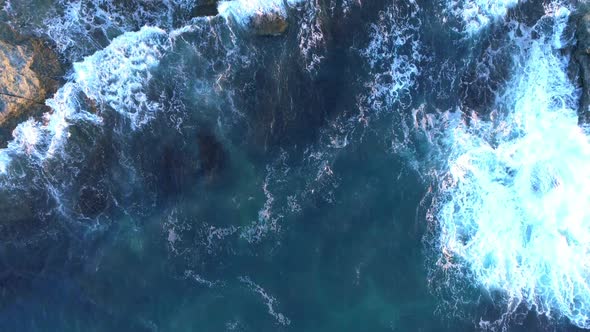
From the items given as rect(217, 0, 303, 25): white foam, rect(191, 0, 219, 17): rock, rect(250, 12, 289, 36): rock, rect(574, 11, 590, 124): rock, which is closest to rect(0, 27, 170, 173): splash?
rect(191, 0, 219, 17): rock

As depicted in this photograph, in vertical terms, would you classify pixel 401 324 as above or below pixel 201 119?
below

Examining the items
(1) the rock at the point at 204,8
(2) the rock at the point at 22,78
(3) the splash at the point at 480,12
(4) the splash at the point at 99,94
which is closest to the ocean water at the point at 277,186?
(4) the splash at the point at 99,94

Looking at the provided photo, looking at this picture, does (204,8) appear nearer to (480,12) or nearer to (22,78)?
(22,78)

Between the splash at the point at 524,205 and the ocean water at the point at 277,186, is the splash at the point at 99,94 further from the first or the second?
the splash at the point at 524,205

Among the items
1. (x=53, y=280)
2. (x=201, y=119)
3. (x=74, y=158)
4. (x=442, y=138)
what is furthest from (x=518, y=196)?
(x=53, y=280)

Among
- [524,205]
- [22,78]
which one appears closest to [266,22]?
[22,78]

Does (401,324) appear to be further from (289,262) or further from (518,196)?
(518,196)
